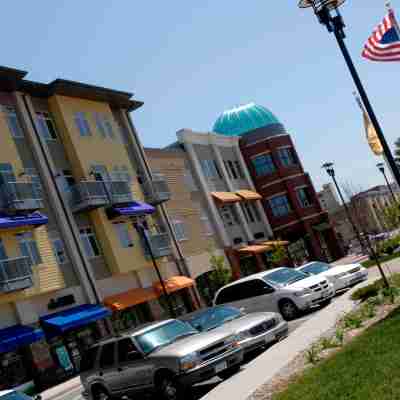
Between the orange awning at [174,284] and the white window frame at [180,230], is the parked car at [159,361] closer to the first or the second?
the orange awning at [174,284]

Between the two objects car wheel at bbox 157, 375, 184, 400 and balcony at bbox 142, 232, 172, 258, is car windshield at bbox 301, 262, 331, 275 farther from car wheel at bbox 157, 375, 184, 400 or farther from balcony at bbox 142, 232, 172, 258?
car wheel at bbox 157, 375, 184, 400

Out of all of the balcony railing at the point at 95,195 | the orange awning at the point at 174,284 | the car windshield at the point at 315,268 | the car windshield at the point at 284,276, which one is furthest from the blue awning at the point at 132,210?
the car windshield at the point at 284,276

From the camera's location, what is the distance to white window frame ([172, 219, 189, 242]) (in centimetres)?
3934

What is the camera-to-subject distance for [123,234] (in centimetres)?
3366

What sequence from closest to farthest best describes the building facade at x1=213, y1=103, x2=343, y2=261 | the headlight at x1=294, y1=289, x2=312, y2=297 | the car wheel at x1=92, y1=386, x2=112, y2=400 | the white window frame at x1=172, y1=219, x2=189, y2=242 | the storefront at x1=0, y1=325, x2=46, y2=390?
the car wheel at x1=92, y1=386, x2=112, y2=400 → the headlight at x1=294, y1=289, x2=312, y2=297 → the storefront at x1=0, y1=325, x2=46, y2=390 → the white window frame at x1=172, y1=219, x2=189, y2=242 → the building facade at x1=213, y1=103, x2=343, y2=261

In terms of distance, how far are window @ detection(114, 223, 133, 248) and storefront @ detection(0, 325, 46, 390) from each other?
26.6 ft

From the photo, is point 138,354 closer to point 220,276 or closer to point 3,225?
point 3,225

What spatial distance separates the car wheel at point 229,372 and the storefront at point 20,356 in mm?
12616

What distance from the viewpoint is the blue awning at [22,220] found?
83.9 feet

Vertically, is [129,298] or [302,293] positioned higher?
[129,298]

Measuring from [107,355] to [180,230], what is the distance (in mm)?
25702

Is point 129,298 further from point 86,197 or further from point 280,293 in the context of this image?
point 280,293

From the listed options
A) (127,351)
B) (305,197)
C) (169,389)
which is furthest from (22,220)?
(305,197)

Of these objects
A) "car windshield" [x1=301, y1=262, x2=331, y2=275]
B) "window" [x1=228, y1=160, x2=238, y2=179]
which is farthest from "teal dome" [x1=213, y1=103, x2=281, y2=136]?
"car windshield" [x1=301, y1=262, x2=331, y2=275]
